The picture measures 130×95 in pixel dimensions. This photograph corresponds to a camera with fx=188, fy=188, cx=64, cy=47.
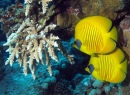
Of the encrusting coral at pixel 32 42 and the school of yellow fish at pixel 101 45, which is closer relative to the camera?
the school of yellow fish at pixel 101 45

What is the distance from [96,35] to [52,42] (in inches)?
21.9

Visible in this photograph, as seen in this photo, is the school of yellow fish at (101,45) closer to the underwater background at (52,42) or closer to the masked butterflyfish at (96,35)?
the masked butterflyfish at (96,35)

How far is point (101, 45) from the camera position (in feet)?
5.45

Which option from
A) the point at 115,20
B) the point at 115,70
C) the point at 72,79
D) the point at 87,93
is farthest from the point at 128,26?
the point at 72,79

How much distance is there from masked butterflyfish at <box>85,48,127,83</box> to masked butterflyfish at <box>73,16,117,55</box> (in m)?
0.13

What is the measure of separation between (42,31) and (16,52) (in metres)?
0.38

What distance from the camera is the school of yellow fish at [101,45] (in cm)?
164

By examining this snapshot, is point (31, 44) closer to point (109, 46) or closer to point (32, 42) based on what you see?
point (32, 42)

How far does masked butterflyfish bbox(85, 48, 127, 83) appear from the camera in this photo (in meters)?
1.77

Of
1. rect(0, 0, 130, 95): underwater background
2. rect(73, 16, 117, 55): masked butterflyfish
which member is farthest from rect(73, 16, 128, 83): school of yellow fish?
rect(0, 0, 130, 95): underwater background

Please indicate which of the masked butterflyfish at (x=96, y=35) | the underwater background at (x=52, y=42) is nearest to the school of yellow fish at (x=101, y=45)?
the masked butterflyfish at (x=96, y=35)

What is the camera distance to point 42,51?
2.18 m

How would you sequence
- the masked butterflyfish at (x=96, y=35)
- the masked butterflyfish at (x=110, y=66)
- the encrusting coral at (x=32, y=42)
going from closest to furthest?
the masked butterflyfish at (x=96, y=35)
the masked butterflyfish at (x=110, y=66)
the encrusting coral at (x=32, y=42)

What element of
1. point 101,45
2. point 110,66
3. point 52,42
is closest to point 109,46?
point 101,45
